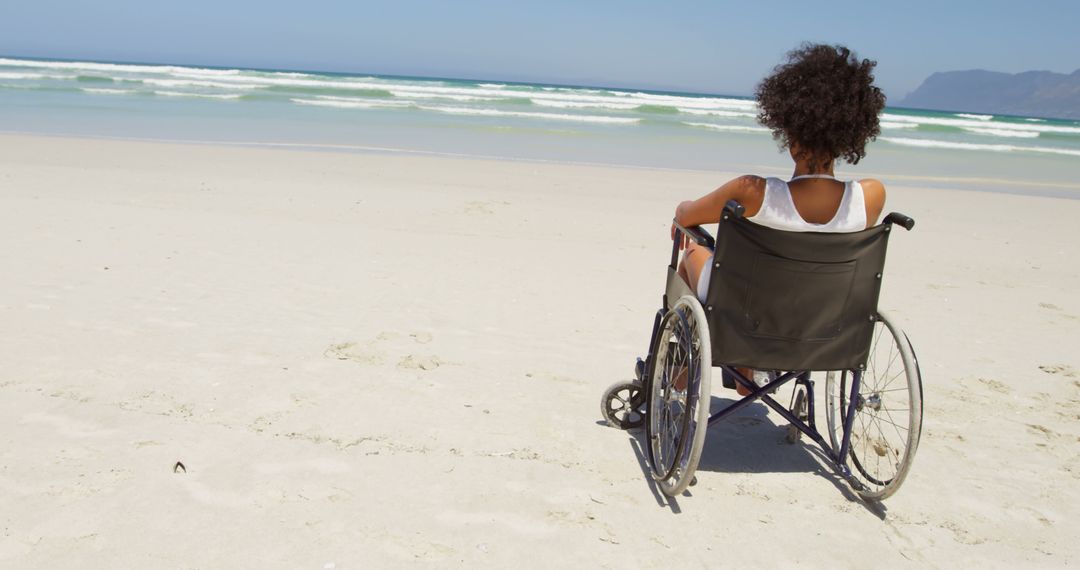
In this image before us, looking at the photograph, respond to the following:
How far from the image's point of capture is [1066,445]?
3238 mm

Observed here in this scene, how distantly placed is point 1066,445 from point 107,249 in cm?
567

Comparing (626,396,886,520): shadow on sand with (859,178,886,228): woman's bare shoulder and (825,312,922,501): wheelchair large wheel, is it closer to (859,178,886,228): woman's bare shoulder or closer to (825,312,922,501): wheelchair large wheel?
(825,312,922,501): wheelchair large wheel

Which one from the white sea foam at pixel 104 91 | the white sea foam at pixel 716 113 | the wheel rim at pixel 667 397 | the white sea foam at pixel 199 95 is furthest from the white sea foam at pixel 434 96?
the wheel rim at pixel 667 397

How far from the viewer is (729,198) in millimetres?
2463

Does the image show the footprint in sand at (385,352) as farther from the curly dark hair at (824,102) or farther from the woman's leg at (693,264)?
the curly dark hair at (824,102)

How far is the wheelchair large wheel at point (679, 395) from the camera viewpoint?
7.73 ft

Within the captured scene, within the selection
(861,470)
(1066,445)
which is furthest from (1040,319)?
(861,470)

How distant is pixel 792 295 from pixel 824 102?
599 mm

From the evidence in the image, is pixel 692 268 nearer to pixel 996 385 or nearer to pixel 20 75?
pixel 996 385

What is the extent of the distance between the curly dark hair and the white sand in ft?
3.96

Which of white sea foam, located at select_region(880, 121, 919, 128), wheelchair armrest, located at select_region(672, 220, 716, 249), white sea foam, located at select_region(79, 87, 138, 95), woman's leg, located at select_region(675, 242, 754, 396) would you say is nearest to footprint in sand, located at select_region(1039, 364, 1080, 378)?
woman's leg, located at select_region(675, 242, 754, 396)

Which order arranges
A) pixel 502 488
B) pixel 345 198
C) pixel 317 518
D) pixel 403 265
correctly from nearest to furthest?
pixel 317 518 → pixel 502 488 → pixel 403 265 → pixel 345 198

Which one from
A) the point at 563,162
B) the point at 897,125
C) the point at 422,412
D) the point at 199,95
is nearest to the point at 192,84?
the point at 199,95

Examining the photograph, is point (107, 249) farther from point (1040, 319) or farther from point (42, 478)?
point (1040, 319)
